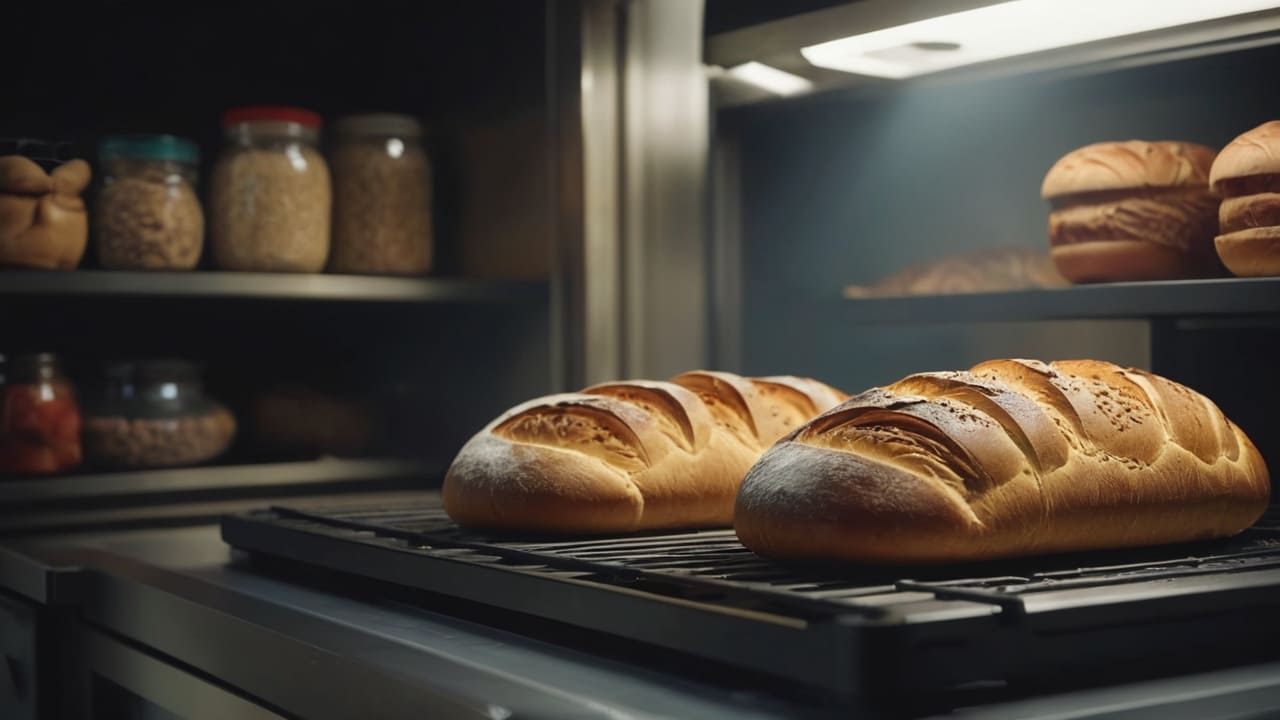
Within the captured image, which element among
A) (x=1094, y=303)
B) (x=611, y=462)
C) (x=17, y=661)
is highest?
(x=1094, y=303)

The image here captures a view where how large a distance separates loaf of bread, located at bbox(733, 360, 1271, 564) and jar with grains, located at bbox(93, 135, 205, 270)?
44.7 inches

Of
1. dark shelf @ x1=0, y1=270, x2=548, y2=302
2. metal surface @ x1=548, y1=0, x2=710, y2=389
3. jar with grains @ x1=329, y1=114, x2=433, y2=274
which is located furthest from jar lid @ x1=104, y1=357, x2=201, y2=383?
metal surface @ x1=548, y1=0, x2=710, y2=389

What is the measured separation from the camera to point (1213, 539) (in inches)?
46.8

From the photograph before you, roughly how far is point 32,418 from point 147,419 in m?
0.15

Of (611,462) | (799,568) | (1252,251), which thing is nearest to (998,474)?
(799,568)

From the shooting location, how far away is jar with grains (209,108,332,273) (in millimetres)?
2025

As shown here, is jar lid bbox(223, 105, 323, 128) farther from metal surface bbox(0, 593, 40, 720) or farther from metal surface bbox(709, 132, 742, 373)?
metal surface bbox(0, 593, 40, 720)

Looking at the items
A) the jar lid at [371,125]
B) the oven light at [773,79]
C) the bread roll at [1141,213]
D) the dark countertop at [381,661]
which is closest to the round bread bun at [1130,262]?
the bread roll at [1141,213]

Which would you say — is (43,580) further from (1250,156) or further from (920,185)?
(1250,156)

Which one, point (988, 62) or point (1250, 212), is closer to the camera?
point (1250, 212)

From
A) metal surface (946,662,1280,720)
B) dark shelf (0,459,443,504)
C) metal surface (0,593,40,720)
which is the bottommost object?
metal surface (0,593,40,720)

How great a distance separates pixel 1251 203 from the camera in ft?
4.54

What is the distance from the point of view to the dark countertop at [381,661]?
0.85m

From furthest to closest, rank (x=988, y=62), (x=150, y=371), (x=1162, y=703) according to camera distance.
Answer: (x=150, y=371)
(x=988, y=62)
(x=1162, y=703)
